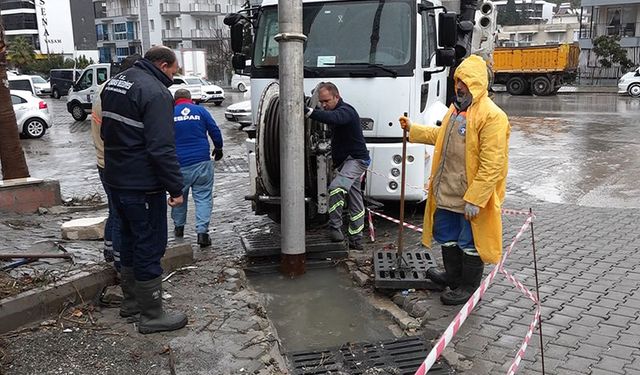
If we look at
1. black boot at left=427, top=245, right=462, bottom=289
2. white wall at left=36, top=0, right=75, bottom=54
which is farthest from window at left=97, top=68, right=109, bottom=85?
white wall at left=36, top=0, right=75, bottom=54

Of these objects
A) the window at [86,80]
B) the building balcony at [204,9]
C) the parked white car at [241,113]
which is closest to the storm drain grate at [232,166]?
the parked white car at [241,113]

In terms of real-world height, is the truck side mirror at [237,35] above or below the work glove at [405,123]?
above

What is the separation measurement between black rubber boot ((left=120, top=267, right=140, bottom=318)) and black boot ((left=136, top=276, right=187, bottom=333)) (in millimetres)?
240

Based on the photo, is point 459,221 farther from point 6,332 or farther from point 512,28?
point 512,28

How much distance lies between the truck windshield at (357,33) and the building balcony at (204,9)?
216 ft

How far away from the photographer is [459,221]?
4.91 meters

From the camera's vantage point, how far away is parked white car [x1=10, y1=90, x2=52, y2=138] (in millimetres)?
18594

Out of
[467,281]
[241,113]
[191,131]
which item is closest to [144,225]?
[191,131]

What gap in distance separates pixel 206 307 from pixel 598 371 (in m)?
2.95

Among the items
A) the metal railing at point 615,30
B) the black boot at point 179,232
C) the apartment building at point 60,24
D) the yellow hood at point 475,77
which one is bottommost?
the black boot at point 179,232

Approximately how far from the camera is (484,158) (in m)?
4.51

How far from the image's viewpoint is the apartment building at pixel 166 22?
6875 cm

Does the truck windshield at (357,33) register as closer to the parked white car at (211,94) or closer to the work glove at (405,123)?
the work glove at (405,123)

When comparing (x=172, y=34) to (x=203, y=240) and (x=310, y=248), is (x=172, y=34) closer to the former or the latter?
(x=203, y=240)
